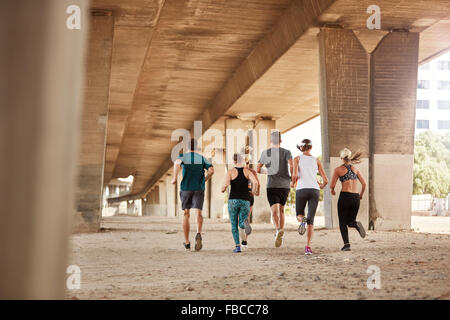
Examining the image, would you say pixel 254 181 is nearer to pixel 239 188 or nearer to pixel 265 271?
pixel 239 188

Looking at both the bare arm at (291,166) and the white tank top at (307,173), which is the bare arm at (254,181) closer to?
the bare arm at (291,166)

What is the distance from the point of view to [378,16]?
1709 centimetres

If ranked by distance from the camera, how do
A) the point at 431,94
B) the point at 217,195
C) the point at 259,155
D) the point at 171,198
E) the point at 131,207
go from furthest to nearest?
the point at 131,207 → the point at 431,94 → the point at 171,198 → the point at 217,195 → the point at 259,155

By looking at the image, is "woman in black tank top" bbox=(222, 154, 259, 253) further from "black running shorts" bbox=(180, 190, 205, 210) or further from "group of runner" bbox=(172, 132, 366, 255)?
"black running shorts" bbox=(180, 190, 205, 210)

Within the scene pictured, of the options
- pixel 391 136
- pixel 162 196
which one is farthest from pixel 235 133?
pixel 162 196

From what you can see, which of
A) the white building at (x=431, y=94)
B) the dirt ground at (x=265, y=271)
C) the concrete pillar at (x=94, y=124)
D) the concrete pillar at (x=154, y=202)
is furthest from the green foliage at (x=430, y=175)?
the white building at (x=431, y=94)

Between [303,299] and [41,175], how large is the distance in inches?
135

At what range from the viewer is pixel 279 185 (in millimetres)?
11445

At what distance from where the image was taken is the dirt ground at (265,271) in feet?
19.0

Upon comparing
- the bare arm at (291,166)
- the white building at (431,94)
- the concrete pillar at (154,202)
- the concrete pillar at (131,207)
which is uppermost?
the white building at (431,94)

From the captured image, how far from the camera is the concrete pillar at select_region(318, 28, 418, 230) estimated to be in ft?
58.9

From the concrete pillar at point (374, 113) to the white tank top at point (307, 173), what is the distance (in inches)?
300

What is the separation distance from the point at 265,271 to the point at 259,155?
2522 cm

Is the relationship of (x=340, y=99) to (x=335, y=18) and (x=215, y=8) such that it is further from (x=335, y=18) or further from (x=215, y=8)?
(x=215, y=8)
